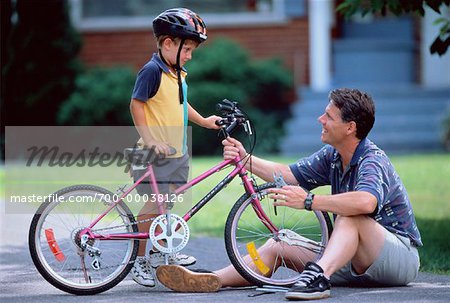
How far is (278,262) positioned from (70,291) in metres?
1.23

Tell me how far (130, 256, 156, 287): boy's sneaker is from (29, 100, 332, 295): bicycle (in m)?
0.07

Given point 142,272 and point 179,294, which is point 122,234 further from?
point 179,294

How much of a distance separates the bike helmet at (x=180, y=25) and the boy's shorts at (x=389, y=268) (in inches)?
64.1

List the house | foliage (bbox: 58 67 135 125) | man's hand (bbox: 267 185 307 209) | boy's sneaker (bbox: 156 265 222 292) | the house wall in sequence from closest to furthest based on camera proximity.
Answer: man's hand (bbox: 267 185 307 209) < boy's sneaker (bbox: 156 265 222 292) < foliage (bbox: 58 67 135 125) < the house < the house wall

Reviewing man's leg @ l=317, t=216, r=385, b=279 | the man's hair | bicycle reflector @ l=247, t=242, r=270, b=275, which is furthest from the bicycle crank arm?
the man's hair

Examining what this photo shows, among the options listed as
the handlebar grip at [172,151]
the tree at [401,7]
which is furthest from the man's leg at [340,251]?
the tree at [401,7]

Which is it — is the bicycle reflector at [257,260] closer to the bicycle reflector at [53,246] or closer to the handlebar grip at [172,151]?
the handlebar grip at [172,151]

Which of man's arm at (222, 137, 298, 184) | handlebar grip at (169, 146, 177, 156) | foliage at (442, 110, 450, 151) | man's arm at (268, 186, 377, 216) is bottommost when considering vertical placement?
foliage at (442, 110, 450, 151)

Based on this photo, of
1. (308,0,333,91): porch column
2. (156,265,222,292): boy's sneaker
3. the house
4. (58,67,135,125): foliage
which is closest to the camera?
(156,265,222,292): boy's sneaker

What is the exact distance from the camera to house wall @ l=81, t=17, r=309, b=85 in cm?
1939

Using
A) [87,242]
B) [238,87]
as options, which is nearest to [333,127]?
[87,242]

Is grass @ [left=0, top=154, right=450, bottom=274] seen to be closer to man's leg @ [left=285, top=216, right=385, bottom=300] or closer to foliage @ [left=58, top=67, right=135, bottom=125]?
man's leg @ [left=285, top=216, right=385, bottom=300]

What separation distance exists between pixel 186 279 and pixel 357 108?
4.58 ft

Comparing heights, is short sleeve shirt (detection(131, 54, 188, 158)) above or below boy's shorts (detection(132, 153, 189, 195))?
above
